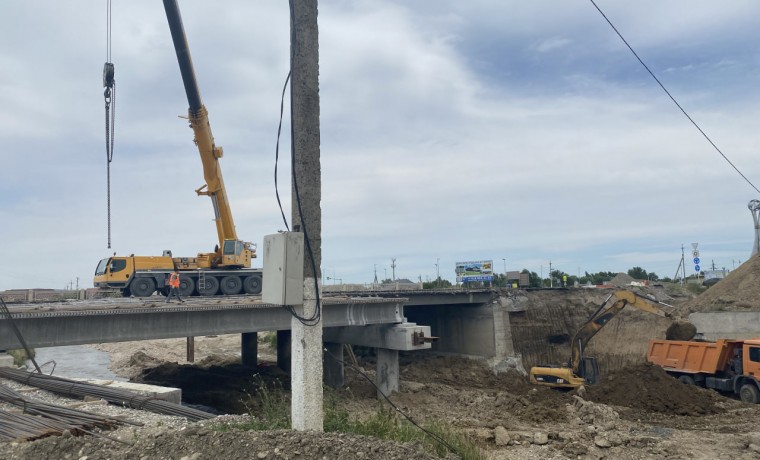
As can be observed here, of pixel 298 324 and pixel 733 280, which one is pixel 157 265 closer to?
pixel 298 324

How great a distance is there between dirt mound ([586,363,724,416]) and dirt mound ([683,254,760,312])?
15572mm

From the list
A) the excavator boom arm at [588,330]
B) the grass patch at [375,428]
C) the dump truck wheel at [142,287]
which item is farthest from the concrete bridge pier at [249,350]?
the grass patch at [375,428]

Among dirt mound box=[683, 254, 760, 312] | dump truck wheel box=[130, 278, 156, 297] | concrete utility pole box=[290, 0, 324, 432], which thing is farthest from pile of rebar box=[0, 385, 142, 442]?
dirt mound box=[683, 254, 760, 312]

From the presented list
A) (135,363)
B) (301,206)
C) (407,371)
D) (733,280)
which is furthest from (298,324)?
(733,280)

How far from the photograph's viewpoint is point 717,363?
21.7 metres

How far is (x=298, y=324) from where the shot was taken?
19.8 feet

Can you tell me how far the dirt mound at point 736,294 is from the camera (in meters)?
34.7

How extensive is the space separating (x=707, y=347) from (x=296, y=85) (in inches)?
842

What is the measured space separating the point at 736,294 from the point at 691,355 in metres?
16.6

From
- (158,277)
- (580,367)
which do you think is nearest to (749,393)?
(580,367)

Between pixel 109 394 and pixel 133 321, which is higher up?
pixel 133 321

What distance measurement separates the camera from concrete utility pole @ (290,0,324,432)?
5980 millimetres

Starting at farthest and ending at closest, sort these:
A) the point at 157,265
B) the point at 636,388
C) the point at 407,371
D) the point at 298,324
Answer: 1. the point at 407,371
2. the point at 157,265
3. the point at 636,388
4. the point at 298,324

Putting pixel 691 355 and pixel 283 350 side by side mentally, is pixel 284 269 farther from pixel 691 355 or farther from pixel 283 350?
pixel 283 350
